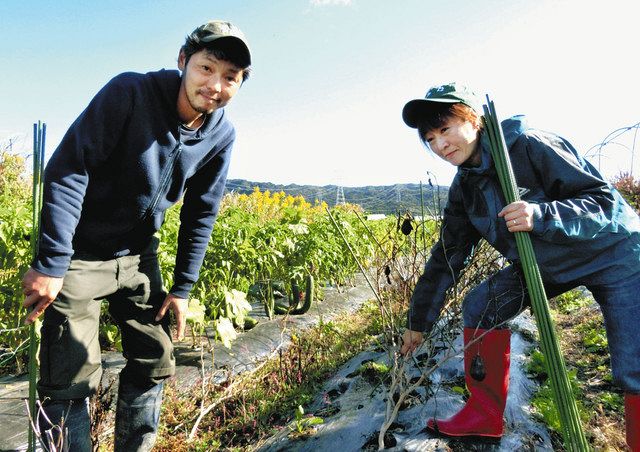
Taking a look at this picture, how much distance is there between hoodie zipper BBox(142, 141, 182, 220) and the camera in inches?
67.2

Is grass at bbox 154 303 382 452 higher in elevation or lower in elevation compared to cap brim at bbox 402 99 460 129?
lower

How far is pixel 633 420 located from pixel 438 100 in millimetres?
1374

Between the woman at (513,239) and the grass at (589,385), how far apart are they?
406mm

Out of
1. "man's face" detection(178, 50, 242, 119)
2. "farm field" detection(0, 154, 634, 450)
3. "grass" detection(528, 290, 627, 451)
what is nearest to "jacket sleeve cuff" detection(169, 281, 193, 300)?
"farm field" detection(0, 154, 634, 450)

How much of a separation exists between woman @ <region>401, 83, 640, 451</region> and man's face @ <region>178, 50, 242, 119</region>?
2.41 feet

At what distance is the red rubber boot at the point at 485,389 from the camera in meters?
1.78

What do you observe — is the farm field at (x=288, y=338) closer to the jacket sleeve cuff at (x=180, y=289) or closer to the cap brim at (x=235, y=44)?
the jacket sleeve cuff at (x=180, y=289)

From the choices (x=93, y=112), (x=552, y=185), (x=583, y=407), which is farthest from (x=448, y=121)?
(x=583, y=407)

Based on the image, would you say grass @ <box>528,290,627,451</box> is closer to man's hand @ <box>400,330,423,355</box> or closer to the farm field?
the farm field

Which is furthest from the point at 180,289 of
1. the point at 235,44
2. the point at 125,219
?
the point at 235,44

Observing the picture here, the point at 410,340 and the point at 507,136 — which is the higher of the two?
the point at 507,136

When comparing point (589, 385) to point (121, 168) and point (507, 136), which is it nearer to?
point (507, 136)

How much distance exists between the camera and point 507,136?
161cm

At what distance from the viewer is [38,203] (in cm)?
147
